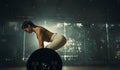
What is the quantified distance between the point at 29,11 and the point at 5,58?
6.30ft

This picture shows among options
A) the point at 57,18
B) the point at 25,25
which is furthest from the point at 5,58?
the point at 25,25

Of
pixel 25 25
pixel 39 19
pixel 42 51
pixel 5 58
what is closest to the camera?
pixel 42 51

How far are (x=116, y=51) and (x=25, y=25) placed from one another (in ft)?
23.2

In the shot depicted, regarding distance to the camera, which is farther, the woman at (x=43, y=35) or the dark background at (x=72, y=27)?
the dark background at (x=72, y=27)

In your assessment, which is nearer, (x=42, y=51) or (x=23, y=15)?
(x=42, y=51)

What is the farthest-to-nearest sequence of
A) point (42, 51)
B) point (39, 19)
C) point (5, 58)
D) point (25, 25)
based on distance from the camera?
point (39, 19) < point (5, 58) < point (25, 25) < point (42, 51)

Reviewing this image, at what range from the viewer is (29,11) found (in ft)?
29.5

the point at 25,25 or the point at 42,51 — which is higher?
the point at 25,25

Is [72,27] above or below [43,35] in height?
above

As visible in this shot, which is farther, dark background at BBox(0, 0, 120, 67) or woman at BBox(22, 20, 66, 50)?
dark background at BBox(0, 0, 120, 67)

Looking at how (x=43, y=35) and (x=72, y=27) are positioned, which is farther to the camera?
(x=72, y=27)

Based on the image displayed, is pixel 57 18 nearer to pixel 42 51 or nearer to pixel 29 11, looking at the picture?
pixel 29 11

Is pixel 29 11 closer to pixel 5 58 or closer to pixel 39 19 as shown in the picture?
pixel 39 19

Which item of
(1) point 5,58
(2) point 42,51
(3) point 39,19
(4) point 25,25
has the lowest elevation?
(1) point 5,58
